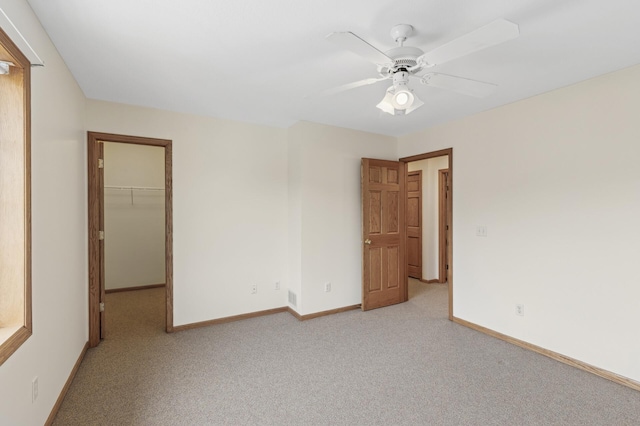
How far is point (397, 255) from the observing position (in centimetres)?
433

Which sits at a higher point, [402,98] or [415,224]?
[402,98]

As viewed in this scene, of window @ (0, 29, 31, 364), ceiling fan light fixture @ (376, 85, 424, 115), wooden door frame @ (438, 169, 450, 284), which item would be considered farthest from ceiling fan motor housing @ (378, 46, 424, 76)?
wooden door frame @ (438, 169, 450, 284)

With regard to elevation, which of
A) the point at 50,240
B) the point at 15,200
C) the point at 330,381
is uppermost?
the point at 15,200

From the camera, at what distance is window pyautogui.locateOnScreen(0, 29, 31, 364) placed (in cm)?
153

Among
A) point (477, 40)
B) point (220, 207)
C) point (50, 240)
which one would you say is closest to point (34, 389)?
point (50, 240)

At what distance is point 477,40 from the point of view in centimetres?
147

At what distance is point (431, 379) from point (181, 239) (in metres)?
2.74

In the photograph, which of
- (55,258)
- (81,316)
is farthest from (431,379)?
(81,316)

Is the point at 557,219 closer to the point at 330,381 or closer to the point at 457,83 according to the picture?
the point at 457,83

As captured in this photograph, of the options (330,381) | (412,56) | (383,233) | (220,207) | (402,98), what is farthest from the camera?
(383,233)

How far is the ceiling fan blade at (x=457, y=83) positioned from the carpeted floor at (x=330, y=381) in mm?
2095

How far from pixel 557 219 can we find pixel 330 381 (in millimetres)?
2380

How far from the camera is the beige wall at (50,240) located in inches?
61.2

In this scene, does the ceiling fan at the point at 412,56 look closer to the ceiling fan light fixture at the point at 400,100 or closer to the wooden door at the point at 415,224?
the ceiling fan light fixture at the point at 400,100
